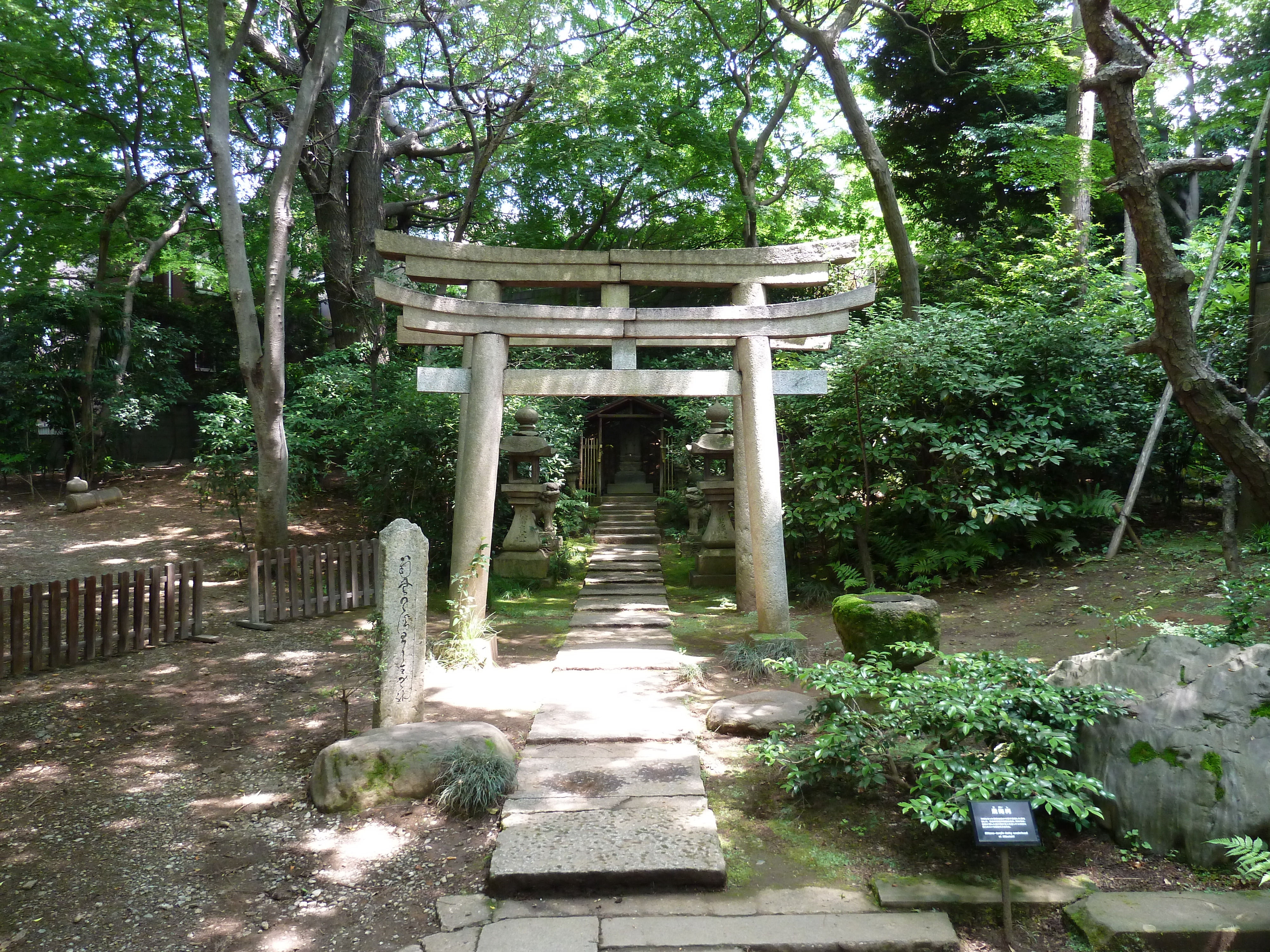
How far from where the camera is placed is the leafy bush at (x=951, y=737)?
3486 millimetres

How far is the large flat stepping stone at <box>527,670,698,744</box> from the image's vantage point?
17.9 ft

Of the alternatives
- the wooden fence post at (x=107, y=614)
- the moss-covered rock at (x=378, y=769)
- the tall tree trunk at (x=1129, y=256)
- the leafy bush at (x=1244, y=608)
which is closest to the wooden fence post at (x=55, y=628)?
the wooden fence post at (x=107, y=614)

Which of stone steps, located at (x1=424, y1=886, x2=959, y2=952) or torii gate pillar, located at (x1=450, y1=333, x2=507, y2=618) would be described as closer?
stone steps, located at (x1=424, y1=886, x2=959, y2=952)

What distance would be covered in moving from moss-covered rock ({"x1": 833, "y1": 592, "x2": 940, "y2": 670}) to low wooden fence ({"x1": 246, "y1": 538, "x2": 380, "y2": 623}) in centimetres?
547

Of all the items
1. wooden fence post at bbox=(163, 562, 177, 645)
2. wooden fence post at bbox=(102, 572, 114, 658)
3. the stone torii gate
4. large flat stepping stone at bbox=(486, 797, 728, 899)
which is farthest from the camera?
wooden fence post at bbox=(163, 562, 177, 645)

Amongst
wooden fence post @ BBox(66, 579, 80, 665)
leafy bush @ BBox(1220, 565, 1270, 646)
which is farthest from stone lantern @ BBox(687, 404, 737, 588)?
wooden fence post @ BBox(66, 579, 80, 665)

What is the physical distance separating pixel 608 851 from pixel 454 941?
84 centimetres

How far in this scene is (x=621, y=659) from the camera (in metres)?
7.24

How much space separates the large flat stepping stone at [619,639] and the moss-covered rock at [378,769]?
9.92 feet

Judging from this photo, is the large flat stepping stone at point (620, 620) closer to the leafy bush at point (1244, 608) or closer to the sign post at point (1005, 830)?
the leafy bush at point (1244, 608)

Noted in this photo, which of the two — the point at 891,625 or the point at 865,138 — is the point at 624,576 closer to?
the point at 891,625

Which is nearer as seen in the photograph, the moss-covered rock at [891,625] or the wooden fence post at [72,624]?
the moss-covered rock at [891,625]

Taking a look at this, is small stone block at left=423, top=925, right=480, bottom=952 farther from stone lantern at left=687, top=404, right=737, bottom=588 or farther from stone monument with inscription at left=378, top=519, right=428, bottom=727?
stone lantern at left=687, top=404, right=737, bottom=588

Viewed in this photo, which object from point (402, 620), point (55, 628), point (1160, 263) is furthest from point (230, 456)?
point (1160, 263)
